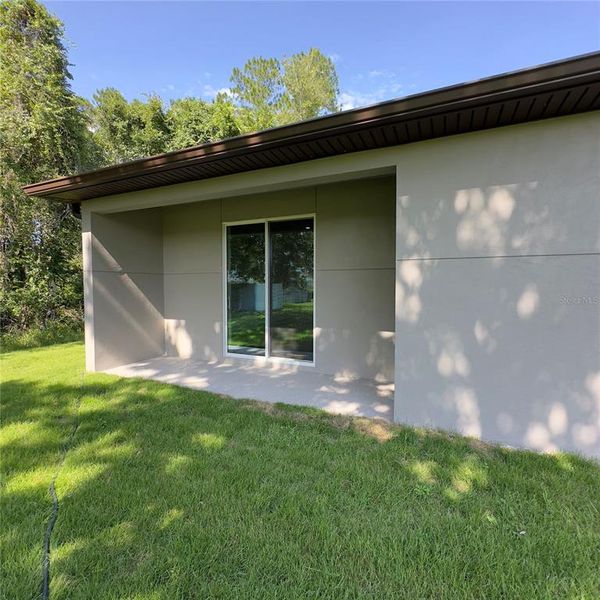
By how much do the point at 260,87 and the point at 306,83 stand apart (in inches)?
84.1

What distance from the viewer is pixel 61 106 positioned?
305 inches

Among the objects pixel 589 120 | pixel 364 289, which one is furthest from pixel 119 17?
pixel 589 120

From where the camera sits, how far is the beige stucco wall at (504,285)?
8.75 ft

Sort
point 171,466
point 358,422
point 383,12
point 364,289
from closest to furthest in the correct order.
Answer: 1. point 171,466
2. point 358,422
3. point 364,289
4. point 383,12

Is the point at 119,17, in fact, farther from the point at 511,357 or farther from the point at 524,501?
the point at 524,501

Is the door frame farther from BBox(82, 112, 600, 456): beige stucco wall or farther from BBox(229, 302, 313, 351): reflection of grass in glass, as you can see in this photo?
BBox(82, 112, 600, 456): beige stucco wall

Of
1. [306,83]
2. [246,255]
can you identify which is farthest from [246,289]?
[306,83]

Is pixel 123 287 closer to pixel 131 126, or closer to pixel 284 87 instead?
pixel 131 126

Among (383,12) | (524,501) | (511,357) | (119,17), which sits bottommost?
A: (524,501)

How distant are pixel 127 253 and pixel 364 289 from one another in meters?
3.85

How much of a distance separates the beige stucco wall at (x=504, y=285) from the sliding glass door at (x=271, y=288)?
7.32ft

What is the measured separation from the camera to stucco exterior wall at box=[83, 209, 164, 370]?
5273 mm

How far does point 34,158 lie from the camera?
748 centimetres

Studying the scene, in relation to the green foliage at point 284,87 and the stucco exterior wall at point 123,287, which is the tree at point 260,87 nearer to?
the green foliage at point 284,87
